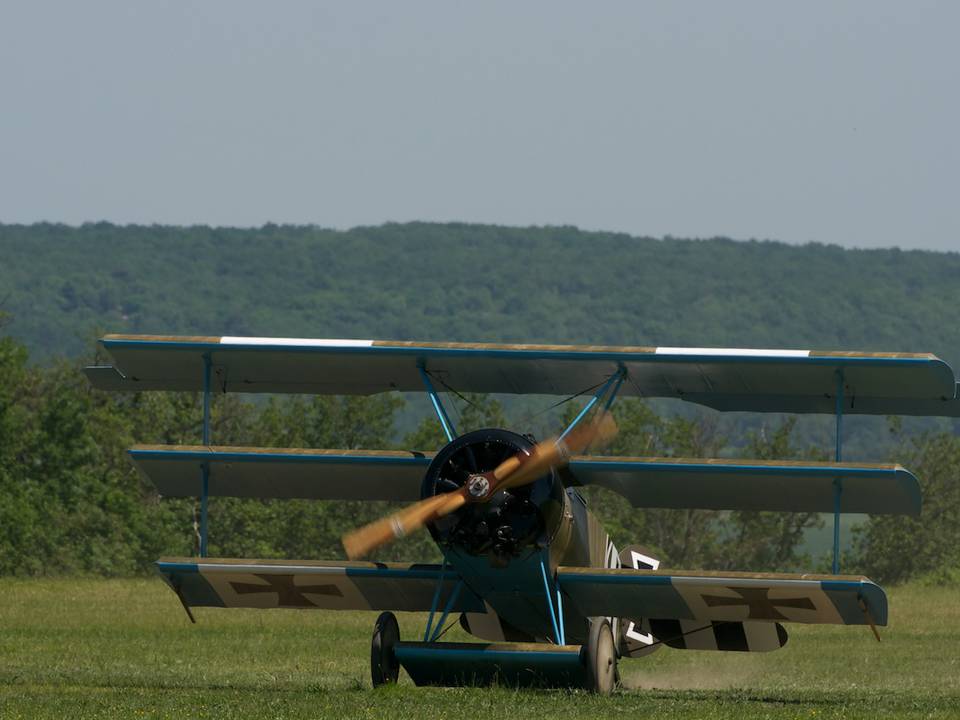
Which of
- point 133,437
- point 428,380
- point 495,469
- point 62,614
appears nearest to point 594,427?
point 495,469

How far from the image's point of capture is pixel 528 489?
49.5ft

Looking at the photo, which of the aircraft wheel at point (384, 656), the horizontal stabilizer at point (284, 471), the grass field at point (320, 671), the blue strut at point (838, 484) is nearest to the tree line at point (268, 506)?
the grass field at point (320, 671)

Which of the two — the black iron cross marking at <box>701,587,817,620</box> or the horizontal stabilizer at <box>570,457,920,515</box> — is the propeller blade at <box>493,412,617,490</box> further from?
the black iron cross marking at <box>701,587,817,620</box>

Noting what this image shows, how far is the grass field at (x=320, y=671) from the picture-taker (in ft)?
45.8

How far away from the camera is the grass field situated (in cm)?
1395

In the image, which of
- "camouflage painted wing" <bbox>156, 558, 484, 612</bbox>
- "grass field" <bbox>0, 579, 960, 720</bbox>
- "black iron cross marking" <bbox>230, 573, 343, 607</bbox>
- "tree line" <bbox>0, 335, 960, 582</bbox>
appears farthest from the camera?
"tree line" <bbox>0, 335, 960, 582</bbox>

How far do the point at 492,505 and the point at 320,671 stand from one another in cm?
649

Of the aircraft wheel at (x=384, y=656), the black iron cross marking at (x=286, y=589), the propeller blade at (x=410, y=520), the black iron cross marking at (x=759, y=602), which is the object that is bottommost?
the aircraft wheel at (x=384, y=656)

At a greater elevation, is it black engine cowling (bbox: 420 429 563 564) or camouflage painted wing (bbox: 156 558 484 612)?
black engine cowling (bbox: 420 429 563 564)

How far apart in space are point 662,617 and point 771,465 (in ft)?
6.08

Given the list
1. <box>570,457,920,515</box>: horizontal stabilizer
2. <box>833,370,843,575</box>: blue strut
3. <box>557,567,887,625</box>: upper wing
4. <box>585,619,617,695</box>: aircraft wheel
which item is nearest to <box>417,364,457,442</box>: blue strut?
<box>570,457,920,515</box>: horizontal stabilizer

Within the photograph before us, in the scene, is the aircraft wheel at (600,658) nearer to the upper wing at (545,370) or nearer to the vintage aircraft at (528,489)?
the vintage aircraft at (528,489)

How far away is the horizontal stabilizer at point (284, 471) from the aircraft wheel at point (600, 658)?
2211 millimetres

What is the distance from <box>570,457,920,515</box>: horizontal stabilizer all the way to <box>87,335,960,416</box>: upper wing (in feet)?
2.97
